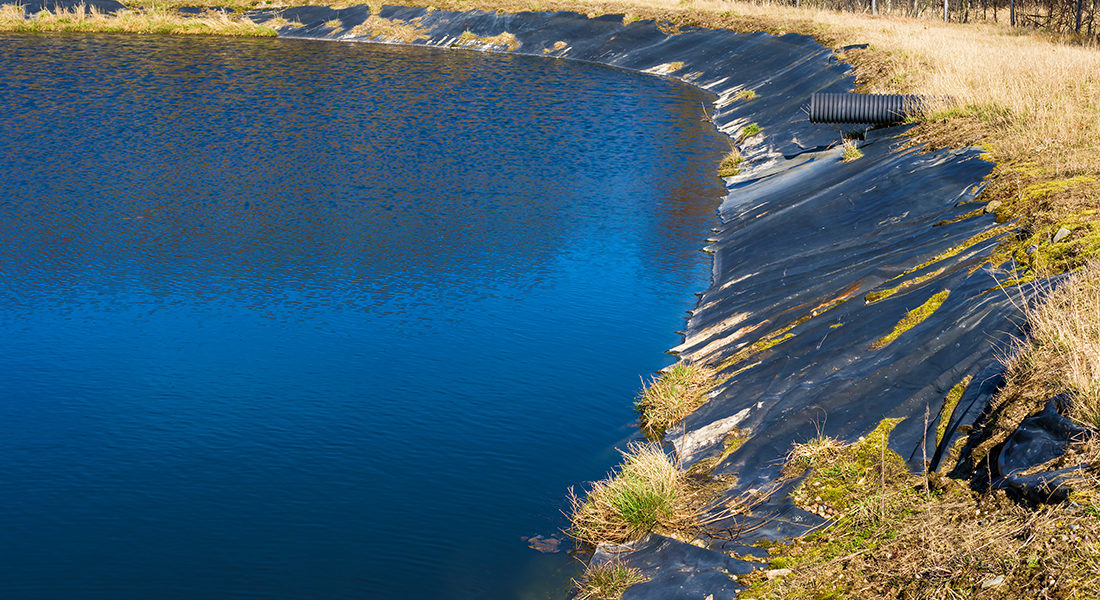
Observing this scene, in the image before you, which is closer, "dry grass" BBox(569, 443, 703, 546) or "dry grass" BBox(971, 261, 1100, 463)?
"dry grass" BBox(971, 261, 1100, 463)

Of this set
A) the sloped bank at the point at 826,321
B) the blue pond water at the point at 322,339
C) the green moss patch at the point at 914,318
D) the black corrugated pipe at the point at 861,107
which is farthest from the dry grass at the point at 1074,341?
the black corrugated pipe at the point at 861,107

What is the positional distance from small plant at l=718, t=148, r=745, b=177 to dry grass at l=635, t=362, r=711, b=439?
600 inches

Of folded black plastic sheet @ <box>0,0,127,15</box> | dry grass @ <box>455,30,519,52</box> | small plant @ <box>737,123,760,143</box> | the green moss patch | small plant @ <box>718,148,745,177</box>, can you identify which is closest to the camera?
the green moss patch

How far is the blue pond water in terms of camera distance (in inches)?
425

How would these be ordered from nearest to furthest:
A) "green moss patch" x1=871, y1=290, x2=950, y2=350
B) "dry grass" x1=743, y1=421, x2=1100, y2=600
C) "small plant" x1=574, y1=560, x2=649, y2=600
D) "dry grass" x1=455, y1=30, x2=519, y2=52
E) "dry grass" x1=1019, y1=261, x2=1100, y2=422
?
1. "dry grass" x1=743, y1=421, x2=1100, y2=600
2. "dry grass" x1=1019, y1=261, x2=1100, y2=422
3. "small plant" x1=574, y1=560, x2=649, y2=600
4. "green moss patch" x1=871, y1=290, x2=950, y2=350
5. "dry grass" x1=455, y1=30, x2=519, y2=52

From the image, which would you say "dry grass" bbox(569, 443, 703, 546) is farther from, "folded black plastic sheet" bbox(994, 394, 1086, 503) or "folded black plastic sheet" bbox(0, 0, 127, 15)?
"folded black plastic sheet" bbox(0, 0, 127, 15)

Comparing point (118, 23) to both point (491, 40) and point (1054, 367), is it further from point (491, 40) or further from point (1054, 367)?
point (1054, 367)

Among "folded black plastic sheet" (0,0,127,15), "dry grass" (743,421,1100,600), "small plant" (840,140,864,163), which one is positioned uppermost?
"folded black plastic sheet" (0,0,127,15)

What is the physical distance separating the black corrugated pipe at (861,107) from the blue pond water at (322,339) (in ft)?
12.8

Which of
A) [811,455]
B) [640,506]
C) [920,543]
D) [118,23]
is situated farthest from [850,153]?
[118,23]

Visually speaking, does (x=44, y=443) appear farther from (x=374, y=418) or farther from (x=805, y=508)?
(x=805, y=508)

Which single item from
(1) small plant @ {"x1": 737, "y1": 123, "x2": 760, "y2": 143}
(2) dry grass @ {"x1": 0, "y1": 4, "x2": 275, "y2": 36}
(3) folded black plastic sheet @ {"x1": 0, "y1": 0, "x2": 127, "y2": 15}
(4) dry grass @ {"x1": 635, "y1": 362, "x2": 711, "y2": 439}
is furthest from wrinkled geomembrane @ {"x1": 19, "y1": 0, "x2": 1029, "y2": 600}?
(3) folded black plastic sheet @ {"x1": 0, "y1": 0, "x2": 127, "y2": 15}

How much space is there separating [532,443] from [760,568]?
5.26 m

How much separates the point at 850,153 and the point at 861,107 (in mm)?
1444
